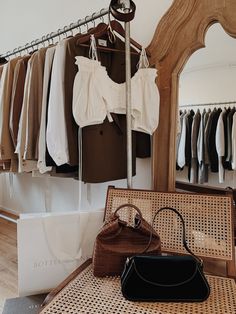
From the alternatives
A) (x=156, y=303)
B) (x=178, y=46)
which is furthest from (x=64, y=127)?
(x=156, y=303)

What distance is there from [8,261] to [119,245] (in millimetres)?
1044

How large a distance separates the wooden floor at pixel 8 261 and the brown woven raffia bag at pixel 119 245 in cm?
66

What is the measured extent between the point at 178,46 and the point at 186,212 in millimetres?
752

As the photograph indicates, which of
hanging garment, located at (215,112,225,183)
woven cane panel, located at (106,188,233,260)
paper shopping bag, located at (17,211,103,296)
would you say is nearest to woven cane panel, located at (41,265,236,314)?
woven cane panel, located at (106,188,233,260)

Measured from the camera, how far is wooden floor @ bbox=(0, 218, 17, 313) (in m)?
1.40

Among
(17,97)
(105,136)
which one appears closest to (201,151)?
(105,136)

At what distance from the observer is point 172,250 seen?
1056 mm

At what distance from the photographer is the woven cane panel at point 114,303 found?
777mm

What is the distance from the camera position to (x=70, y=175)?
1547 mm

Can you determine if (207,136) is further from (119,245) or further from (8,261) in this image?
(8,261)

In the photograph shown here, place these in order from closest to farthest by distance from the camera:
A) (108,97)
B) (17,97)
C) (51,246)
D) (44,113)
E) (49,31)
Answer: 1. (51,246)
2. (108,97)
3. (44,113)
4. (17,97)
5. (49,31)

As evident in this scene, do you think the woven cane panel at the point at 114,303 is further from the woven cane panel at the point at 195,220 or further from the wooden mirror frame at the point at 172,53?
the wooden mirror frame at the point at 172,53

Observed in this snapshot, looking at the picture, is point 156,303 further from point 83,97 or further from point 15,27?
point 15,27

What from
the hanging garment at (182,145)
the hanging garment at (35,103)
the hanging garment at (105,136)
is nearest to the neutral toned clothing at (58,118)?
the hanging garment at (105,136)
